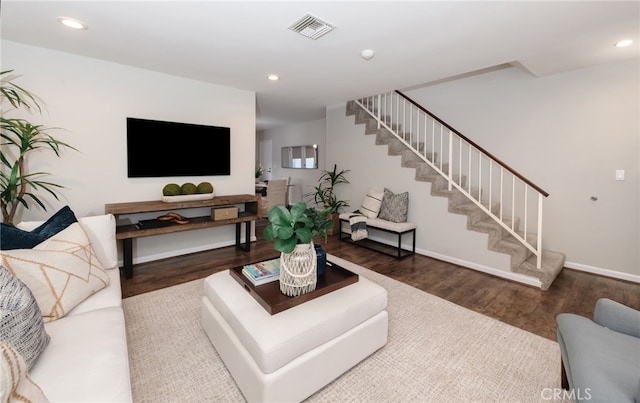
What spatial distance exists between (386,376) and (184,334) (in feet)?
4.72

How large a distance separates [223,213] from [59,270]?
2.16 m

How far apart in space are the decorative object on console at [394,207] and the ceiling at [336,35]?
1.64 metres

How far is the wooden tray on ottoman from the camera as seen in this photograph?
1.58 meters

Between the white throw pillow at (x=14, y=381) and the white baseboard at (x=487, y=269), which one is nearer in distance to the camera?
the white throw pillow at (x=14, y=381)

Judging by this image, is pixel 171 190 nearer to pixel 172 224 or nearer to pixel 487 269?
pixel 172 224

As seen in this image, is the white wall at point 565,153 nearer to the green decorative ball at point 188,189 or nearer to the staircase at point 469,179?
the staircase at point 469,179

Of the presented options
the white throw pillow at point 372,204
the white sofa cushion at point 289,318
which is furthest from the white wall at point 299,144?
the white sofa cushion at point 289,318

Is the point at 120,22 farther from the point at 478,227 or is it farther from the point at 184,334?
the point at 478,227

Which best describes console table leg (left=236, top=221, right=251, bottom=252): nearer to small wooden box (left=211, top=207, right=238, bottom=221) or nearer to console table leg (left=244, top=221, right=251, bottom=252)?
console table leg (left=244, top=221, right=251, bottom=252)

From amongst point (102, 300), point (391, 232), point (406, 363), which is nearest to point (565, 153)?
point (391, 232)

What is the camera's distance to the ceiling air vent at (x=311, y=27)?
217 cm

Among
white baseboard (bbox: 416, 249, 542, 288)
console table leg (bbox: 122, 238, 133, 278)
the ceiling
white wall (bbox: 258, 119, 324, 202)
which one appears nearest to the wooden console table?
console table leg (bbox: 122, 238, 133, 278)

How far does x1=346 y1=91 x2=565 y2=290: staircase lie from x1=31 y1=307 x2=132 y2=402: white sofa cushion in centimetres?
359

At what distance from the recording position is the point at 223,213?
12.2 feet
